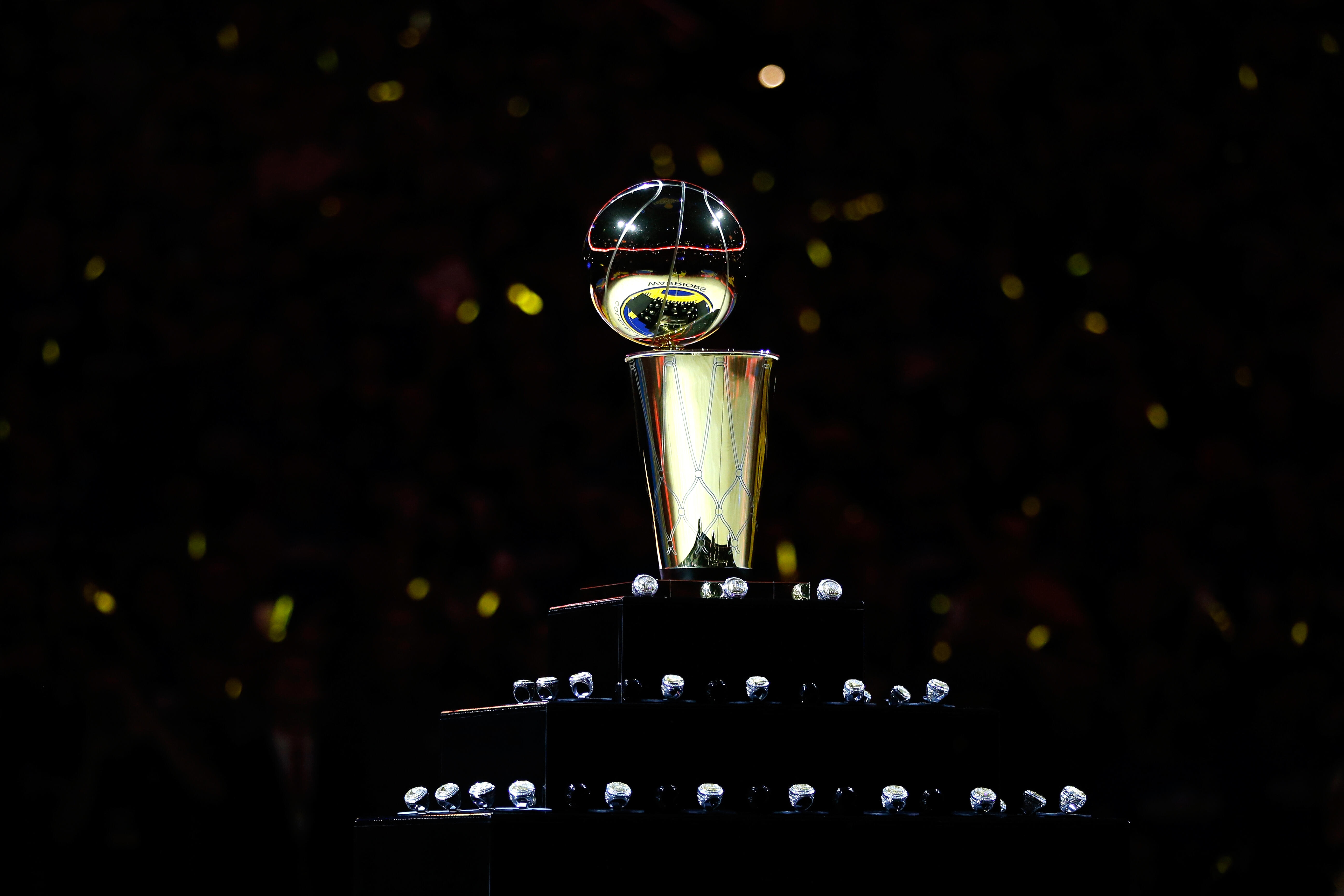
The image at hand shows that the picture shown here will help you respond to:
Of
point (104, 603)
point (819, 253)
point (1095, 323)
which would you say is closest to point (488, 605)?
point (104, 603)

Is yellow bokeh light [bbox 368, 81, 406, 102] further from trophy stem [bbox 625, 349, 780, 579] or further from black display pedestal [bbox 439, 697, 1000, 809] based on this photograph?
black display pedestal [bbox 439, 697, 1000, 809]

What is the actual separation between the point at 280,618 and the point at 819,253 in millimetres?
1470

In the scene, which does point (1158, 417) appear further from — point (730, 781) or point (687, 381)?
point (730, 781)

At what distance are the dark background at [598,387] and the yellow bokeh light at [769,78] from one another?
2 centimetres

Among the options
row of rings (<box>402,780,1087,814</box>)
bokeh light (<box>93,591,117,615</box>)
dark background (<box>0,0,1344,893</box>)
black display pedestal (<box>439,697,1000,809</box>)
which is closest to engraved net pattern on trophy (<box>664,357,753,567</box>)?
black display pedestal (<box>439,697,1000,809</box>)

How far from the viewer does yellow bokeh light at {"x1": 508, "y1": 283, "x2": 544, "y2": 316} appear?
343cm

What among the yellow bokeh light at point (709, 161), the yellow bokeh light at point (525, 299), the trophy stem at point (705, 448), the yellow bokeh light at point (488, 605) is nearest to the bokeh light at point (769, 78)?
the yellow bokeh light at point (709, 161)

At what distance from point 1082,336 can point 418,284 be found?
1551 mm

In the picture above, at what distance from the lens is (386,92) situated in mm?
3461

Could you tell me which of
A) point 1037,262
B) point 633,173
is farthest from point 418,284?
point 1037,262

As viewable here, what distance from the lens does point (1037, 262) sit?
11.9 ft

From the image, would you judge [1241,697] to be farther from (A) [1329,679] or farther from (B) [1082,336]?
(B) [1082,336]

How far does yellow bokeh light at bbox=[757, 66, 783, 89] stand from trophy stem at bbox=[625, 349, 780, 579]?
1513 mm

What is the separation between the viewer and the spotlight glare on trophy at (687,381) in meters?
2.25
